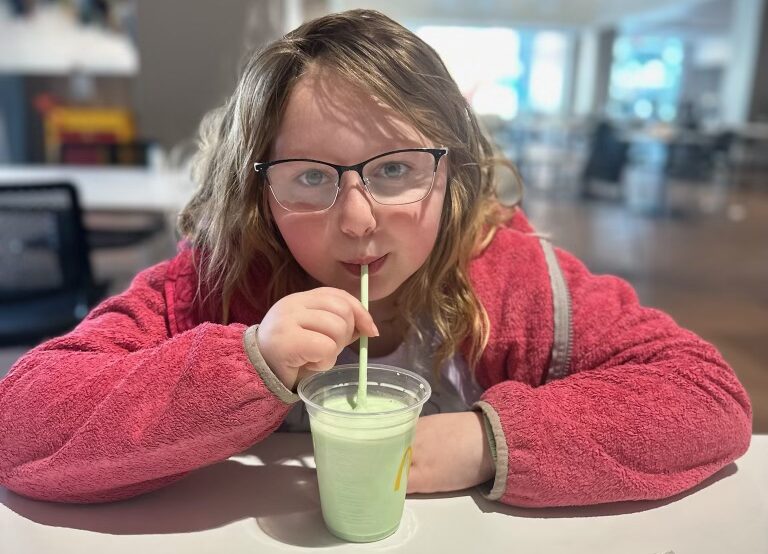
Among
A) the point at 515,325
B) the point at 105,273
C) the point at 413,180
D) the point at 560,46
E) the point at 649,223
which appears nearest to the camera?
the point at 413,180

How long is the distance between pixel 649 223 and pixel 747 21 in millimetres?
→ 5099

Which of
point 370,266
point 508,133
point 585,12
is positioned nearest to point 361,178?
point 370,266

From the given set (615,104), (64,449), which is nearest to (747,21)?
(615,104)

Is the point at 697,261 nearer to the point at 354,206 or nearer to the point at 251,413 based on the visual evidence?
the point at 354,206

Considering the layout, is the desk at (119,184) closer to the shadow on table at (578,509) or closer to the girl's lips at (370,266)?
the girl's lips at (370,266)

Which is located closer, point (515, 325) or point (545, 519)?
point (545, 519)

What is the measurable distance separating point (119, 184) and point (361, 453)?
2556 mm

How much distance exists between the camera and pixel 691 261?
4.82 metres

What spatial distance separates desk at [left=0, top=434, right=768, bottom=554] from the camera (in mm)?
645

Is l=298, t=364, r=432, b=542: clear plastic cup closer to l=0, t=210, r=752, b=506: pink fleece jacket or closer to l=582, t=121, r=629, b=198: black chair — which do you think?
l=0, t=210, r=752, b=506: pink fleece jacket

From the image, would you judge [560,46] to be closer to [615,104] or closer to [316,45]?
[615,104]

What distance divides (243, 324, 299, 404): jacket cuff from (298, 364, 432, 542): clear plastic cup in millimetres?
18

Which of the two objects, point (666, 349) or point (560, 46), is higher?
point (560, 46)

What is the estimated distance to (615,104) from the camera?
37.1 feet
